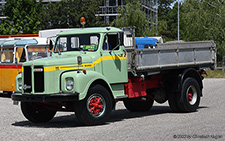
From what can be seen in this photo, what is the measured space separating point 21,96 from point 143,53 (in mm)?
3606

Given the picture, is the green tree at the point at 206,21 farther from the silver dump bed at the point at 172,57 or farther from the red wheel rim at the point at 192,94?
the red wheel rim at the point at 192,94

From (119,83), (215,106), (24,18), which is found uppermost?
(24,18)

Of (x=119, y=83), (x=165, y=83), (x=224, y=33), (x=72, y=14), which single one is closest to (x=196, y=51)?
(x=165, y=83)

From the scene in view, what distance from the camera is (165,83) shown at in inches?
599

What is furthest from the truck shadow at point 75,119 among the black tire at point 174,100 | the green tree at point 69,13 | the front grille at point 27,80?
the green tree at point 69,13

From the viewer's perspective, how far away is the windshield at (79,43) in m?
13.2

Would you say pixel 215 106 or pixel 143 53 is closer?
pixel 143 53

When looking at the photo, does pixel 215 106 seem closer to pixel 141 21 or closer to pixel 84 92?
pixel 84 92

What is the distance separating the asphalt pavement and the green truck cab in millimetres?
497

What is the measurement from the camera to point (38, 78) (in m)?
12.1

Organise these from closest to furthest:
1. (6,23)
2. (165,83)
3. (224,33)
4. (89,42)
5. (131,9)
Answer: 1. (89,42)
2. (165,83)
3. (224,33)
4. (131,9)
5. (6,23)

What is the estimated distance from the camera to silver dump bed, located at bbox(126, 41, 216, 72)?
1374 centimetres

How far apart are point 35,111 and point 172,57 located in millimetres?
4365

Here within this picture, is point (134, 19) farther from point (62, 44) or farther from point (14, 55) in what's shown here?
point (62, 44)
